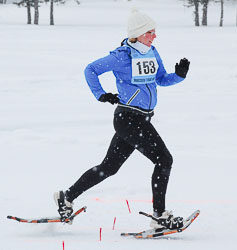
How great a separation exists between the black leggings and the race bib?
284 millimetres

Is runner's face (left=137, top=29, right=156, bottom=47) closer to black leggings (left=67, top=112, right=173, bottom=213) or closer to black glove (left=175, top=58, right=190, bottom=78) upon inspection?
black glove (left=175, top=58, right=190, bottom=78)

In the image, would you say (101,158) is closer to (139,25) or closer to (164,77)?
(164,77)

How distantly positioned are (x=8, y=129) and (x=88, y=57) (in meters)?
12.7

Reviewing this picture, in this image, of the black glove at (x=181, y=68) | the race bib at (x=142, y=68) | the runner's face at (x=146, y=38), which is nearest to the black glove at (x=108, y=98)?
the race bib at (x=142, y=68)

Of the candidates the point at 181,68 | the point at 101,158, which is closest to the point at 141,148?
the point at 181,68

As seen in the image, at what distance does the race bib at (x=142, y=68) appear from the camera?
12.7ft

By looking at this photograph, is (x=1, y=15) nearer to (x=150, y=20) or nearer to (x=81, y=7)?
(x=81, y=7)

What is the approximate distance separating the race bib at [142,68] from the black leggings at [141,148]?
284mm

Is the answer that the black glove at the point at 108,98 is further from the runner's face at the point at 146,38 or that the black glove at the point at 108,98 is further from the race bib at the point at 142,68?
the runner's face at the point at 146,38

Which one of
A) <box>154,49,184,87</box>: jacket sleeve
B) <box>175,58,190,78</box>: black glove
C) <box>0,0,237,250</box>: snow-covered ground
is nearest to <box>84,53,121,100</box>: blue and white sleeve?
<box>154,49,184,87</box>: jacket sleeve

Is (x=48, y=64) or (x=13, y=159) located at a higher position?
(x=13, y=159)

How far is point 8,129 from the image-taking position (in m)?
8.66

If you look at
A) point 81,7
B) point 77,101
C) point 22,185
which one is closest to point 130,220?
point 22,185

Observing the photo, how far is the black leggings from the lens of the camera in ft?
12.9
